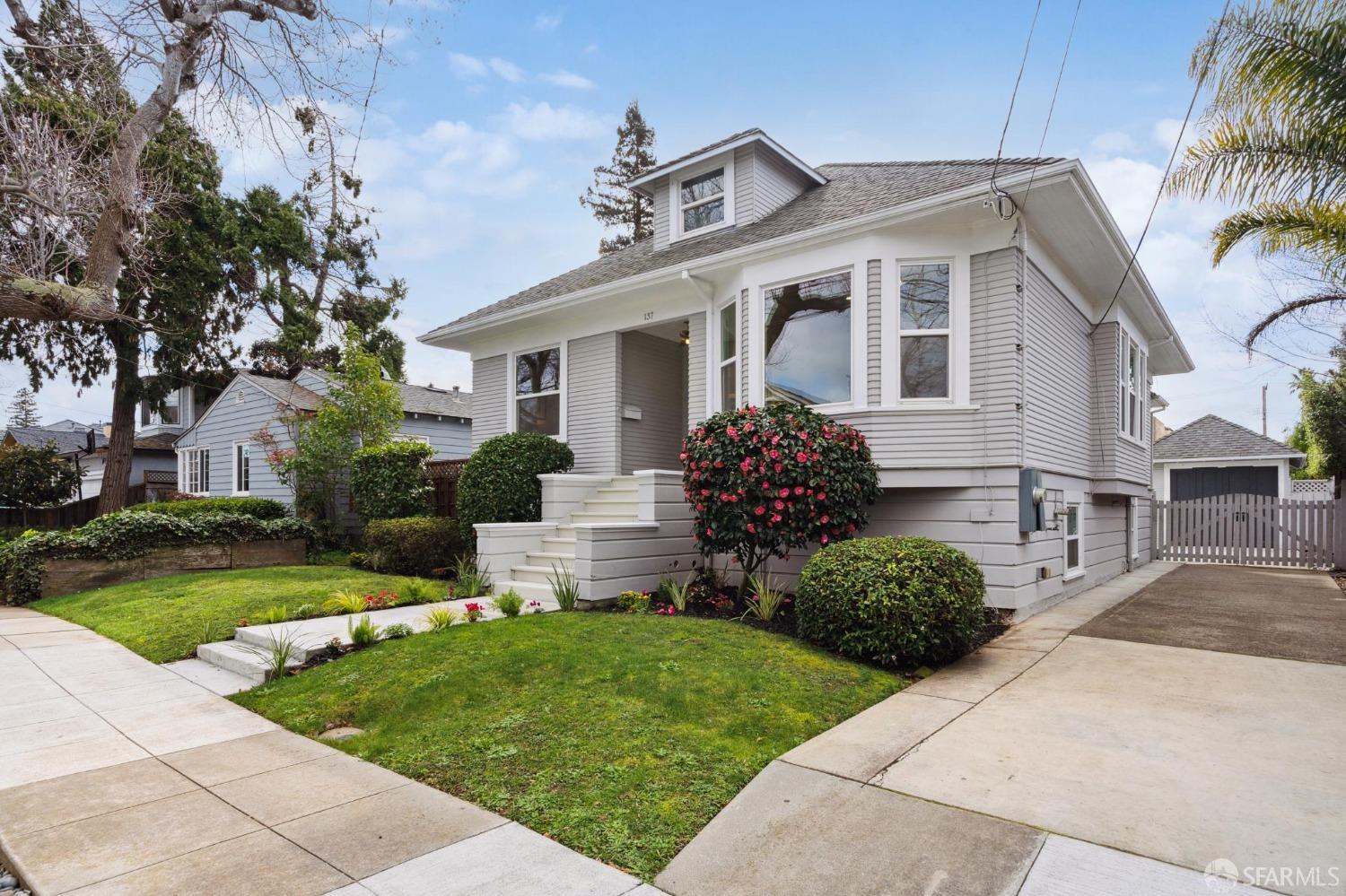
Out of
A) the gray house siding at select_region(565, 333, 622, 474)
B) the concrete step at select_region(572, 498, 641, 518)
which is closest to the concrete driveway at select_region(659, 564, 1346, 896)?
the concrete step at select_region(572, 498, 641, 518)

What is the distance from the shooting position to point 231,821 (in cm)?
294

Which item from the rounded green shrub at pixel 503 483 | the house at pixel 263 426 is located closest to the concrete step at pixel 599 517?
the rounded green shrub at pixel 503 483

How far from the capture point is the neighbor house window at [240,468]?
696 inches

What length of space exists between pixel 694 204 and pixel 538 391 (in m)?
3.86

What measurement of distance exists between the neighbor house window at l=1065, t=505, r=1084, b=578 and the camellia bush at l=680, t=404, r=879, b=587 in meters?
3.54

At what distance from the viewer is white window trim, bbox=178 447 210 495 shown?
19.3m

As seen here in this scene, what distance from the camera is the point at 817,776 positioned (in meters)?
3.27

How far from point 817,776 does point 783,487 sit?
11.4 feet

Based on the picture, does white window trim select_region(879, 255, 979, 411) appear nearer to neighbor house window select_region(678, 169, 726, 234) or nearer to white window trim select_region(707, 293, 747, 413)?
white window trim select_region(707, 293, 747, 413)

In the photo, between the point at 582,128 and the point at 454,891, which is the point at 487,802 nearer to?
the point at 454,891

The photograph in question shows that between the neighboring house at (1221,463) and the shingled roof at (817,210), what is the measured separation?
12.9 metres

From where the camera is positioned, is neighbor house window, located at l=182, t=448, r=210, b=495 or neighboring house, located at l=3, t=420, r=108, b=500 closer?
neighbor house window, located at l=182, t=448, r=210, b=495

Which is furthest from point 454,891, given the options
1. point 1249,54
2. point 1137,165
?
point 1137,165

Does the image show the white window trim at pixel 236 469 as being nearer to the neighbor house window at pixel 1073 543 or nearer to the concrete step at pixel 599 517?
the concrete step at pixel 599 517
